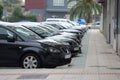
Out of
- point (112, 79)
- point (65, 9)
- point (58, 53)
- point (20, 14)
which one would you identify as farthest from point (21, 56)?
point (65, 9)

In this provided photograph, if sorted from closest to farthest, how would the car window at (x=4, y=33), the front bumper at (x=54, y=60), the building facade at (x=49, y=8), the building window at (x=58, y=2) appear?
1. the front bumper at (x=54, y=60)
2. the car window at (x=4, y=33)
3. the building facade at (x=49, y=8)
4. the building window at (x=58, y=2)

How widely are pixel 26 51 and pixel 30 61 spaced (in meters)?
0.37

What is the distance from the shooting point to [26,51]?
574 inches

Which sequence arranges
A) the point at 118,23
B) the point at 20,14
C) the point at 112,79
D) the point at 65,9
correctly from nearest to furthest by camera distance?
1. the point at 112,79
2. the point at 118,23
3. the point at 20,14
4. the point at 65,9

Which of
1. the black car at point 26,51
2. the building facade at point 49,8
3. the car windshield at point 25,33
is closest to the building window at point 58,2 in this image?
the building facade at point 49,8

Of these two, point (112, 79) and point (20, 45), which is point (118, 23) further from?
point (112, 79)

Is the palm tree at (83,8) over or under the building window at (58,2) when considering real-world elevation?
under

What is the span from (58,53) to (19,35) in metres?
1.49

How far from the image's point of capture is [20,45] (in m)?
14.6

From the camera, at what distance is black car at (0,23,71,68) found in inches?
571

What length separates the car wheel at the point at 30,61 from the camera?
14.5 m

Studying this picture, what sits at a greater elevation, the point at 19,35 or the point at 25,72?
the point at 19,35

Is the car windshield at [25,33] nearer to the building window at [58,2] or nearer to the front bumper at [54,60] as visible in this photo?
the front bumper at [54,60]

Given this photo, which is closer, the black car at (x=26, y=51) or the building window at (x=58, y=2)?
the black car at (x=26, y=51)
